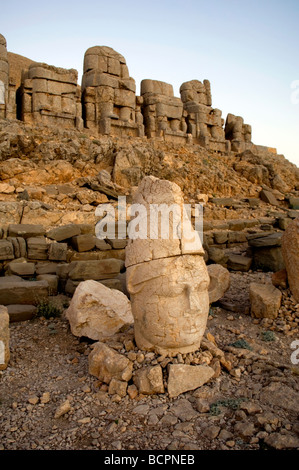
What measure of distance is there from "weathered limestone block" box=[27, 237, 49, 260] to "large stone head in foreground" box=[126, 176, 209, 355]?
15.7 ft

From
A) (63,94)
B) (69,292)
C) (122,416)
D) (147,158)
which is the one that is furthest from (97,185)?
(122,416)

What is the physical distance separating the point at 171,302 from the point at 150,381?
0.76 metres

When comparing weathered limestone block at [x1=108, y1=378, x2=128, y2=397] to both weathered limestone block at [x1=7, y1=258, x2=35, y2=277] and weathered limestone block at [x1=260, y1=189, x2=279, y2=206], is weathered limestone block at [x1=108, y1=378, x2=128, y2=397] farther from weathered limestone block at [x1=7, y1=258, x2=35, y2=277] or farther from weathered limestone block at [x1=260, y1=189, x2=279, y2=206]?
weathered limestone block at [x1=260, y1=189, x2=279, y2=206]

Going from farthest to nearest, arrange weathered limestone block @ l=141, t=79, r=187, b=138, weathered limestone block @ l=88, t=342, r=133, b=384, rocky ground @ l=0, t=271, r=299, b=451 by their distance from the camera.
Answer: weathered limestone block @ l=141, t=79, r=187, b=138, weathered limestone block @ l=88, t=342, r=133, b=384, rocky ground @ l=0, t=271, r=299, b=451

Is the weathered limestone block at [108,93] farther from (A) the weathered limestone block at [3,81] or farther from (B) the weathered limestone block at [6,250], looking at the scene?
(B) the weathered limestone block at [6,250]

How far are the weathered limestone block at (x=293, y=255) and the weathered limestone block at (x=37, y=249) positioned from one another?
5.27m

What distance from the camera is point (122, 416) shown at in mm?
2814

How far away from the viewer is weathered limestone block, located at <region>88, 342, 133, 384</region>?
10.5 ft

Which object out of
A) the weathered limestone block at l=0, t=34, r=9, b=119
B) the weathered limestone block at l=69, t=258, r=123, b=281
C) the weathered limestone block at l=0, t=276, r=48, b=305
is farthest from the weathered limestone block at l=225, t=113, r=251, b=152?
the weathered limestone block at l=0, t=276, r=48, b=305

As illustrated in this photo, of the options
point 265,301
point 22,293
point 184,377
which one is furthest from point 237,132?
point 184,377

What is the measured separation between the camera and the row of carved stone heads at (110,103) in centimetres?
1427

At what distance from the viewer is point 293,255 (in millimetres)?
5148

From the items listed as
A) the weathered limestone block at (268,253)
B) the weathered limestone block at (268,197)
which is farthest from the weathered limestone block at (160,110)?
the weathered limestone block at (268,253)

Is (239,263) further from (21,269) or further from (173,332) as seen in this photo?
(173,332)
